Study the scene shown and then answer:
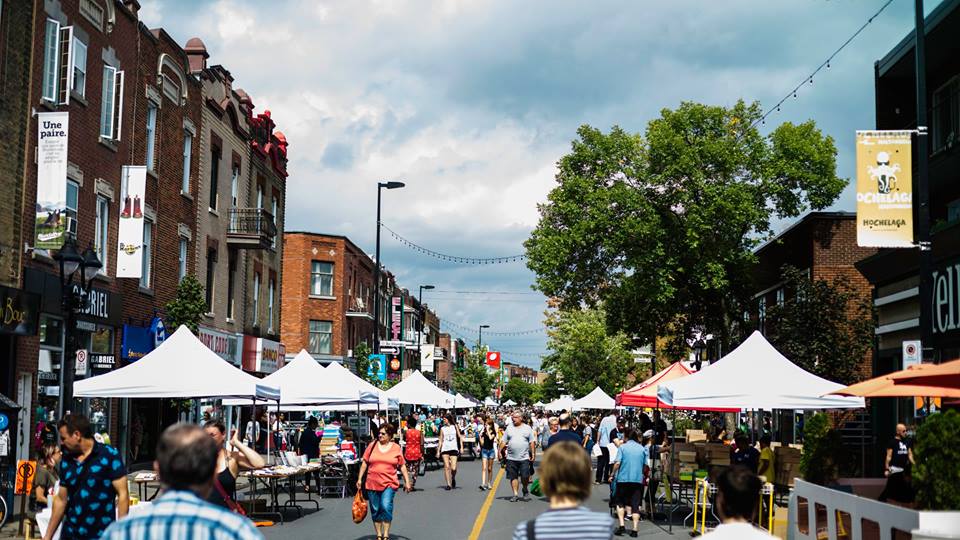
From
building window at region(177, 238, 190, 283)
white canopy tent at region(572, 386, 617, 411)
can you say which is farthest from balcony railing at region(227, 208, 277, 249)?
white canopy tent at region(572, 386, 617, 411)

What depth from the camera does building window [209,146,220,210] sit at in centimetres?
3491

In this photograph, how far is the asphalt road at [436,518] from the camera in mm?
16438

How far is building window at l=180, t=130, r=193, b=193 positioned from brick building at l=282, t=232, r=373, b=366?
26666mm

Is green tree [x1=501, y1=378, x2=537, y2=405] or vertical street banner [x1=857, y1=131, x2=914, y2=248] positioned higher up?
vertical street banner [x1=857, y1=131, x2=914, y2=248]

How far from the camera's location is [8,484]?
16797mm

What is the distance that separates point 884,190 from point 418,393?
24325 millimetres

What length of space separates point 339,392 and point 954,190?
14.3 m

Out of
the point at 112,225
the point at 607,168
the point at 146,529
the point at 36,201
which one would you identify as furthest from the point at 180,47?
the point at 146,529

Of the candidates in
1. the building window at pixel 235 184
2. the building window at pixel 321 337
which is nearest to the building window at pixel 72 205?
the building window at pixel 235 184

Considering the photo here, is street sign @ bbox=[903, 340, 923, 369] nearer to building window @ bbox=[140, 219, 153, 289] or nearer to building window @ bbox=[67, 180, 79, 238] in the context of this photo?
building window @ bbox=[67, 180, 79, 238]

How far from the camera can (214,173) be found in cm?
3525

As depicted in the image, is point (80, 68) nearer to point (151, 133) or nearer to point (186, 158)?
point (151, 133)

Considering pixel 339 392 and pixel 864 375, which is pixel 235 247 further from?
pixel 864 375

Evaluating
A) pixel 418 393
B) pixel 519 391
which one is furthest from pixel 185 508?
pixel 519 391
